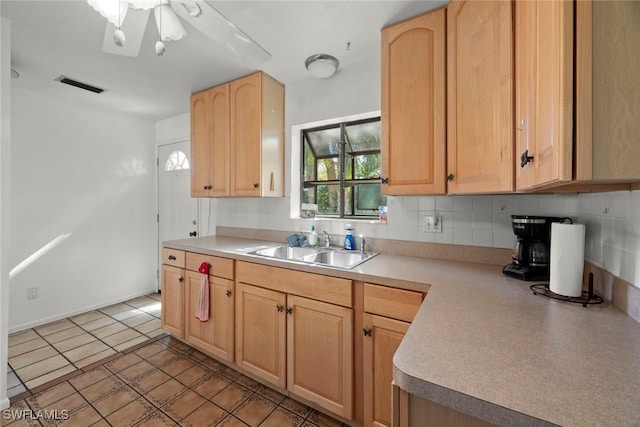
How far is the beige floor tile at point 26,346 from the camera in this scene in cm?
219

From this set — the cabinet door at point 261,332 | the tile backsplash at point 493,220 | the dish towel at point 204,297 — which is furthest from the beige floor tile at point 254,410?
the tile backsplash at point 493,220

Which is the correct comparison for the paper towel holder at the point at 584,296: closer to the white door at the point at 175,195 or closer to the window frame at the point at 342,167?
the window frame at the point at 342,167

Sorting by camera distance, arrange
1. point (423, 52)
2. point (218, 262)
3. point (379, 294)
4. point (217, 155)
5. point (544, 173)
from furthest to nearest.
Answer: point (217, 155), point (218, 262), point (423, 52), point (379, 294), point (544, 173)

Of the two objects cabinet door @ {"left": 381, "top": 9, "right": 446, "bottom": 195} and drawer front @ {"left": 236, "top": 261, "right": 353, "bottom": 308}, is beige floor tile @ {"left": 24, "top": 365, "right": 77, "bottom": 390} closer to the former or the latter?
drawer front @ {"left": 236, "top": 261, "right": 353, "bottom": 308}

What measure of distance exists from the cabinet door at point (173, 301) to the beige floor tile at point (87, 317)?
1083mm

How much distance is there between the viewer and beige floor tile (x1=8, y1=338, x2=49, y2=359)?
2.19m

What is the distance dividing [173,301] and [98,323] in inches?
44.6

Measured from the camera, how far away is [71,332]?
252 cm

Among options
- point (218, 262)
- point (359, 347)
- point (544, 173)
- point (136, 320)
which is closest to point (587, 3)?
point (544, 173)

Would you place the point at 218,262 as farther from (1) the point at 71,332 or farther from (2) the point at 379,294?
(1) the point at 71,332

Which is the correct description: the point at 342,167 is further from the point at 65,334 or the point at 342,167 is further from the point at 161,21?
the point at 65,334

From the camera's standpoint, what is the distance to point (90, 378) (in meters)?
1.88

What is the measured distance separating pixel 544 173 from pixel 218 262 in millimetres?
1912

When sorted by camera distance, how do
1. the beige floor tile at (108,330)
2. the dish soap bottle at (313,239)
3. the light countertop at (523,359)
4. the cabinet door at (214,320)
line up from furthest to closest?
the beige floor tile at (108,330), the dish soap bottle at (313,239), the cabinet door at (214,320), the light countertop at (523,359)
